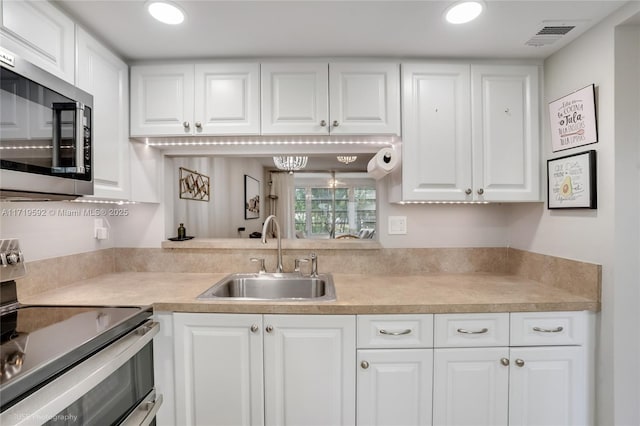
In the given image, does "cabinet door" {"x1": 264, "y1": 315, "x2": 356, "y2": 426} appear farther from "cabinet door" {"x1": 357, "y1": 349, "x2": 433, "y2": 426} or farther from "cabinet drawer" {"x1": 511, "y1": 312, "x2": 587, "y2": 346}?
"cabinet drawer" {"x1": 511, "y1": 312, "x2": 587, "y2": 346}

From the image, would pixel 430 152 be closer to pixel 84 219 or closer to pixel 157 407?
pixel 157 407

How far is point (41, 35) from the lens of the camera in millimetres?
1226

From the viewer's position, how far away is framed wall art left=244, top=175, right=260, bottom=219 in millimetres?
2979

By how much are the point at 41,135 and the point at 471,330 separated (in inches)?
77.3

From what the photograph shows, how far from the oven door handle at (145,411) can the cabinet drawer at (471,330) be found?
4.24 feet

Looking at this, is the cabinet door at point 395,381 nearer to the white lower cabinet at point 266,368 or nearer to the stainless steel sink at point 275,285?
the white lower cabinet at point 266,368

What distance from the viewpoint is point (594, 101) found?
141cm

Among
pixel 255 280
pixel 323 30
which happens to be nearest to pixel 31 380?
pixel 255 280

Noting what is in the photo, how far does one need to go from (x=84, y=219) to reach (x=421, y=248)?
217 cm

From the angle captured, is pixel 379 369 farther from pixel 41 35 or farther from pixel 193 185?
pixel 41 35

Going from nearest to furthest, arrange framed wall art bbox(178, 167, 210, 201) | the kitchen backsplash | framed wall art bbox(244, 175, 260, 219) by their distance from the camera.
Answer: the kitchen backsplash < framed wall art bbox(178, 167, 210, 201) < framed wall art bbox(244, 175, 260, 219)

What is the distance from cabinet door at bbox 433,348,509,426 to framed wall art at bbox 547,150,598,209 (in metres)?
0.82

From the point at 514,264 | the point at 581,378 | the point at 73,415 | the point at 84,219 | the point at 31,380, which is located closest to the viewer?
the point at 31,380

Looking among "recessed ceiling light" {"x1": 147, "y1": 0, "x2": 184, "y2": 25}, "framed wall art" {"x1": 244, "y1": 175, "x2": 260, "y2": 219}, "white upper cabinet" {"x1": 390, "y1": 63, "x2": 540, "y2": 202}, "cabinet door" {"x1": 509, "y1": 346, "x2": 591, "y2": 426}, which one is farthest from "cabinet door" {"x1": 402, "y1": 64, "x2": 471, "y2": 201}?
"framed wall art" {"x1": 244, "y1": 175, "x2": 260, "y2": 219}
